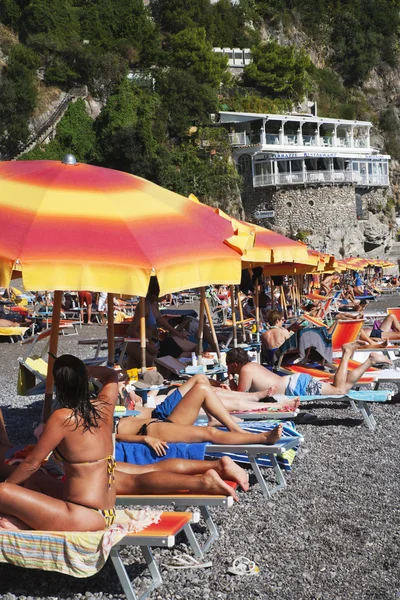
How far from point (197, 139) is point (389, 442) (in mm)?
46809

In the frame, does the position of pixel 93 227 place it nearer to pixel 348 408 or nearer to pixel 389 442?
pixel 389 442

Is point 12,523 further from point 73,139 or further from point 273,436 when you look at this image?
point 73,139

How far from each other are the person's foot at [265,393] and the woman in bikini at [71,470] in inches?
127

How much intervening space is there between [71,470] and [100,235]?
Answer: 131 centimetres

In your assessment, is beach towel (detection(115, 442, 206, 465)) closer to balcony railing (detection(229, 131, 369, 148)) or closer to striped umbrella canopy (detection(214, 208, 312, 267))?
striped umbrella canopy (detection(214, 208, 312, 267))

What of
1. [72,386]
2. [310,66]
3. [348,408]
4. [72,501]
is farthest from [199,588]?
[310,66]

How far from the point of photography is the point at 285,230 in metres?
52.4

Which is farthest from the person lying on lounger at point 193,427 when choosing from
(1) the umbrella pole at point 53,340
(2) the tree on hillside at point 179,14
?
(2) the tree on hillside at point 179,14

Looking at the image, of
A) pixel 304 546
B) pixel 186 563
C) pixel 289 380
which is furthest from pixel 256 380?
pixel 186 563

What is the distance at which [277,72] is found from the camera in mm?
60094

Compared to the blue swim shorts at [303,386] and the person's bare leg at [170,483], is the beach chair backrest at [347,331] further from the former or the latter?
the person's bare leg at [170,483]

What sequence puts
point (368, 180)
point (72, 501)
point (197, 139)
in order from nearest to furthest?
point (72, 501)
point (197, 139)
point (368, 180)

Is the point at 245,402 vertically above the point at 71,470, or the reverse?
the point at 71,470

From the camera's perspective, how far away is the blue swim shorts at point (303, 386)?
279 inches
